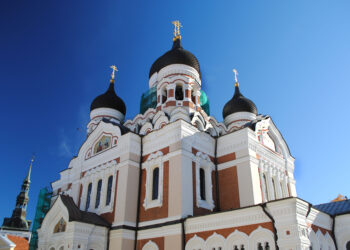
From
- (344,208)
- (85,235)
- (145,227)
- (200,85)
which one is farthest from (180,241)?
(200,85)

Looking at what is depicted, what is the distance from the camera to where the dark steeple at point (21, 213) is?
102ft

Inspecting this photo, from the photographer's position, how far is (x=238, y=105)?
18266 mm

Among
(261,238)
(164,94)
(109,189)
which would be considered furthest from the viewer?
(164,94)

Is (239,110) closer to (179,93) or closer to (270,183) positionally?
(179,93)

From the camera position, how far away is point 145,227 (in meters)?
11.6

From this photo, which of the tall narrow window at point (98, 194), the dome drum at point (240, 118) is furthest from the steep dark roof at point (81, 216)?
the dome drum at point (240, 118)

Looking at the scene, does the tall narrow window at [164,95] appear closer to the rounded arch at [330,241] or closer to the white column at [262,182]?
the white column at [262,182]

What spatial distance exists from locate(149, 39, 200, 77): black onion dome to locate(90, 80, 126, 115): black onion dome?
11.9 feet

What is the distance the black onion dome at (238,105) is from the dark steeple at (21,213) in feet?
76.9

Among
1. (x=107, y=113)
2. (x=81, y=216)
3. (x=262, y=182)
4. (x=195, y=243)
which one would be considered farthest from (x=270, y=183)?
(x=107, y=113)

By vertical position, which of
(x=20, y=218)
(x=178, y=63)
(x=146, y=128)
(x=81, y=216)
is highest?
(x=178, y=63)

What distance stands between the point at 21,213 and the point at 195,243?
94.8 ft

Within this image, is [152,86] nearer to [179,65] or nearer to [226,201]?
[179,65]

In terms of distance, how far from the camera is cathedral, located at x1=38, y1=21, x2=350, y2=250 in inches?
354
